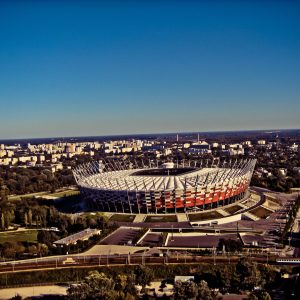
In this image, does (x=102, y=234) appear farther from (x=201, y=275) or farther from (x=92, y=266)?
(x=201, y=275)

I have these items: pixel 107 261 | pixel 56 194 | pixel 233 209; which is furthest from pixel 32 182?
pixel 107 261

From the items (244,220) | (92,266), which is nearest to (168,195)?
(244,220)

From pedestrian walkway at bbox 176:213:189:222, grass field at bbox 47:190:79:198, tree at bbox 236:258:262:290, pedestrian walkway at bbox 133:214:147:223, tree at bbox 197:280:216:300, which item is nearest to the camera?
tree at bbox 197:280:216:300

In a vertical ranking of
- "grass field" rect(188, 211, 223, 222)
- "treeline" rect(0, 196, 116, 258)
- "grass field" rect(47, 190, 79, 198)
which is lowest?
"grass field" rect(47, 190, 79, 198)

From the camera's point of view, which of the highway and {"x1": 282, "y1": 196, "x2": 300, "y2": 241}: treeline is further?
{"x1": 282, "y1": 196, "x2": 300, "y2": 241}: treeline

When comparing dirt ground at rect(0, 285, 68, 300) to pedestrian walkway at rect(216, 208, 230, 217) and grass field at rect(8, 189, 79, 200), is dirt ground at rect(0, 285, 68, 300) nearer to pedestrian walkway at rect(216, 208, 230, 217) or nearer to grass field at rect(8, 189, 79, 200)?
pedestrian walkway at rect(216, 208, 230, 217)

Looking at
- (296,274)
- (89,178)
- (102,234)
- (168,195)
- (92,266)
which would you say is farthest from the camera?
(89,178)

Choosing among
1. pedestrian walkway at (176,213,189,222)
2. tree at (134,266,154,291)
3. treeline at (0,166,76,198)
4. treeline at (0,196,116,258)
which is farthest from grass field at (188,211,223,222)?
treeline at (0,166,76,198)
